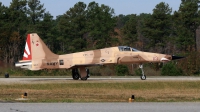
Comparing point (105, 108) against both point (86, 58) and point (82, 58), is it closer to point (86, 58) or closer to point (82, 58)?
point (86, 58)

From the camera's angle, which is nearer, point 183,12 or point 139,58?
point 139,58

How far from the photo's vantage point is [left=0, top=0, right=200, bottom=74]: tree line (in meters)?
78.4

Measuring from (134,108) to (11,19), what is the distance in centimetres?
7093

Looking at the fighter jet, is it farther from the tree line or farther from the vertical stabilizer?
the tree line

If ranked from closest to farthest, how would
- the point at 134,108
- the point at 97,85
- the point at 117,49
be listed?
the point at 134,108
the point at 97,85
the point at 117,49

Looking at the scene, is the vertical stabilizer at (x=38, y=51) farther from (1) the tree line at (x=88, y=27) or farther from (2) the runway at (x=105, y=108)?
(1) the tree line at (x=88, y=27)

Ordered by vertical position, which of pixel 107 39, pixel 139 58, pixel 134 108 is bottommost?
pixel 134 108

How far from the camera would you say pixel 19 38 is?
8138 centimetres

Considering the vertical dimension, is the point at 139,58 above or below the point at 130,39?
below

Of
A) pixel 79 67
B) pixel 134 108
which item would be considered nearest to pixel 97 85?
pixel 79 67

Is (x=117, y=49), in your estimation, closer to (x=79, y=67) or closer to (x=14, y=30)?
(x=79, y=67)

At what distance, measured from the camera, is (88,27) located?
80.0 m

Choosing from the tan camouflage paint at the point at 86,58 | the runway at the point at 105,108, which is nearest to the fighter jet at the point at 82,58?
the tan camouflage paint at the point at 86,58

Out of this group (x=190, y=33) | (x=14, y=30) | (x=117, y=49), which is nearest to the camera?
(x=117, y=49)
